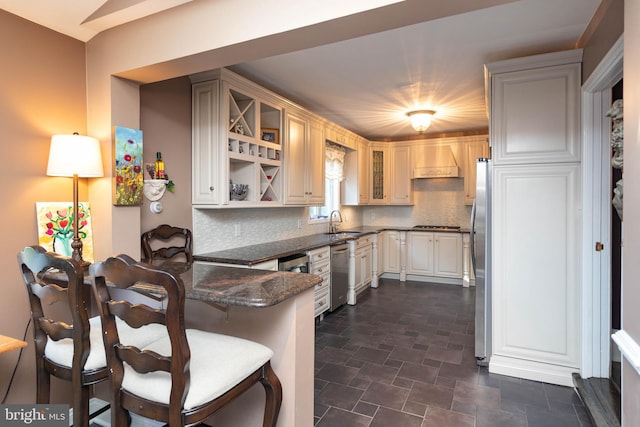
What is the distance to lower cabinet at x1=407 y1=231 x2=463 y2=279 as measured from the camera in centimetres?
554

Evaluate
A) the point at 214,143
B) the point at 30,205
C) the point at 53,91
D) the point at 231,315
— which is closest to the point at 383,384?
the point at 231,315

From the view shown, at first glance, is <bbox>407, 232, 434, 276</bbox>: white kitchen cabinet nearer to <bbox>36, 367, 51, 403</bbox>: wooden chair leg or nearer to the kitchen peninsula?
the kitchen peninsula

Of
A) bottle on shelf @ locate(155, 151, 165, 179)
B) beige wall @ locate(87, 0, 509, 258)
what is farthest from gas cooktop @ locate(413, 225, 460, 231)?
beige wall @ locate(87, 0, 509, 258)

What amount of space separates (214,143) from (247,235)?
111cm

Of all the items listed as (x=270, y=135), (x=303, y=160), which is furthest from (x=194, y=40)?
(x=303, y=160)

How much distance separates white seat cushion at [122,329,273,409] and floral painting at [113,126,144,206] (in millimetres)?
1071

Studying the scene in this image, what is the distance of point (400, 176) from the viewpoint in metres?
6.11

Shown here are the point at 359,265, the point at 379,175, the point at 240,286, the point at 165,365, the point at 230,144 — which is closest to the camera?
the point at 165,365

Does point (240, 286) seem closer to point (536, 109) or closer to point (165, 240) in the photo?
point (165, 240)

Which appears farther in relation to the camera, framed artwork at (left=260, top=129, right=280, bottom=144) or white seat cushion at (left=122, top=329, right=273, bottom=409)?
framed artwork at (left=260, top=129, right=280, bottom=144)

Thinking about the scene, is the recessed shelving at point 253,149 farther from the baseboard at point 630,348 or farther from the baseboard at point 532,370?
the baseboard at point 630,348

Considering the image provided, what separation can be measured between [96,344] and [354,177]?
15.0 feet

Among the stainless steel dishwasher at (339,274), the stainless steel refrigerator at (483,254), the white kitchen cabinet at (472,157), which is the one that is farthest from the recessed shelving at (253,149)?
the white kitchen cabinet at (472,157)

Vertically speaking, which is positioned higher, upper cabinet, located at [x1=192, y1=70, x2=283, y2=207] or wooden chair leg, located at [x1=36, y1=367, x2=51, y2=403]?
upper cabinet, located at [x1=192, y1=70, x2=283, y2=207]
